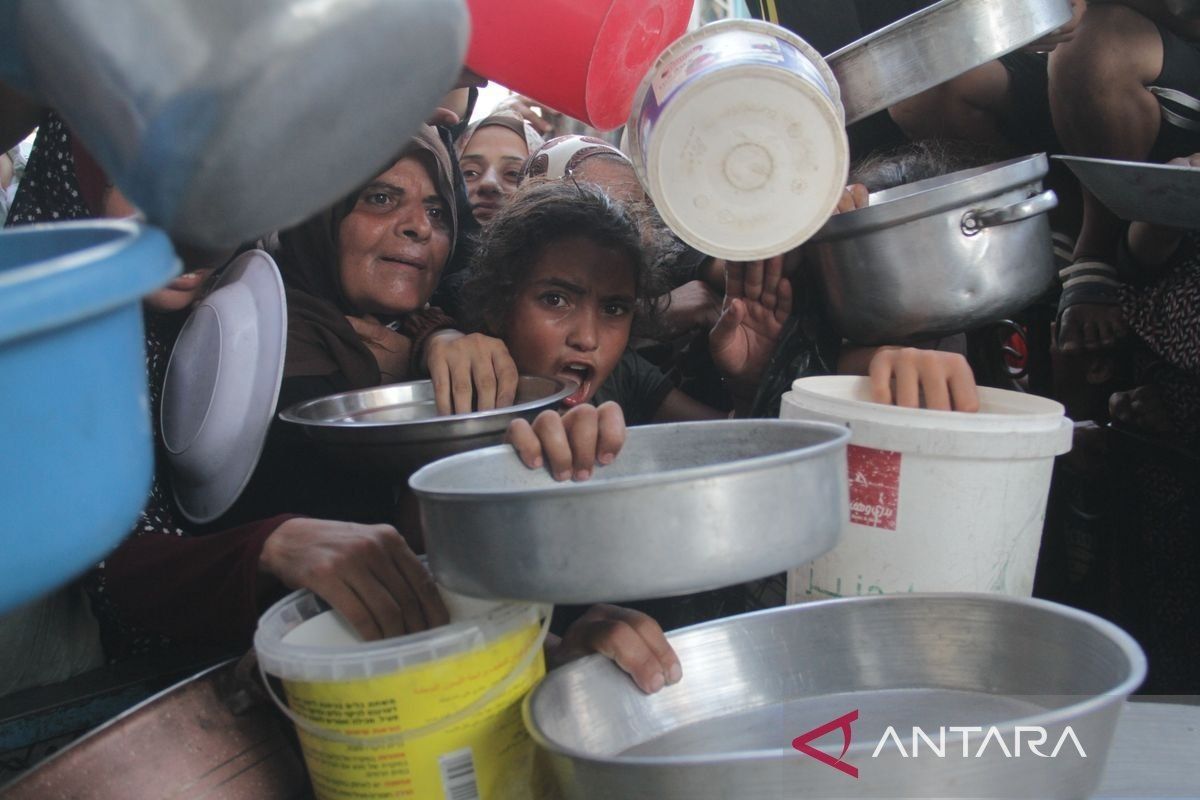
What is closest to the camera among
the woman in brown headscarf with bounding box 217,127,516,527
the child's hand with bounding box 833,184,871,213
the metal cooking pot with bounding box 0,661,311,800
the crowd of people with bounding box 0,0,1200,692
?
the metal cooking pot with bounding box 0,661,311,800

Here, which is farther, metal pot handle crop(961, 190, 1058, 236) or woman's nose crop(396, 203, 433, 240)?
Result: woman's nose crop(396, 203, 433, 240)

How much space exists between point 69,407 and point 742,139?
1.02 m

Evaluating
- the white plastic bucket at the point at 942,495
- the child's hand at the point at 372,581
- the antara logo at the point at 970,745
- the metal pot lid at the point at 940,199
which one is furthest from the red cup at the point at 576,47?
the antara logo at the point at 970,745

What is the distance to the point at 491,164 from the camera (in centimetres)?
328

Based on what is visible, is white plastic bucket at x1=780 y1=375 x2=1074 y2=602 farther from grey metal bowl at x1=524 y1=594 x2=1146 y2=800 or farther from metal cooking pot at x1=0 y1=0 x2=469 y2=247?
metal cooking pot at x1=0 y1=0 x2=469 y2=247

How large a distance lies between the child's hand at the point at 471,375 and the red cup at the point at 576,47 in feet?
1.44

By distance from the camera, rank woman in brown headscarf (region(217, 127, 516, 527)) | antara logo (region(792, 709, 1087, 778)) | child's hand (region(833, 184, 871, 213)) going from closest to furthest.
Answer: antara logo (region(792, 709, 1087, 778)) → child's hand (region(833, 184, 871, 213)) → woman in brown headscarf (region(217, 127, 516, 527))

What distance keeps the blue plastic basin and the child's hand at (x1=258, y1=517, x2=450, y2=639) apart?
1.88ft

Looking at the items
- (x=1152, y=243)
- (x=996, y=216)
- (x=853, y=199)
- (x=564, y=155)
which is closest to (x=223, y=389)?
(x=853, y=199)

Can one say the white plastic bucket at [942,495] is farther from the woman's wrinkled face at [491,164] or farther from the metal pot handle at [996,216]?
the woman's wrinkled face at [491,164]

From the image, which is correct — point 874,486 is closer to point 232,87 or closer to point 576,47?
point 576,47

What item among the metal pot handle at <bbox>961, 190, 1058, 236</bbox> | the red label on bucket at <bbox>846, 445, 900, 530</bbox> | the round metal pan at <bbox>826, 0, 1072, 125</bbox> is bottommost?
the red label on bucket at <bbox>846, 445, 900, 530</bbox>

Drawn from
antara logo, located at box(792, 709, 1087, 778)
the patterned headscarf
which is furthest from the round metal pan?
the patterned headscarf

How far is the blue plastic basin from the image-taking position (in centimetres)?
50
